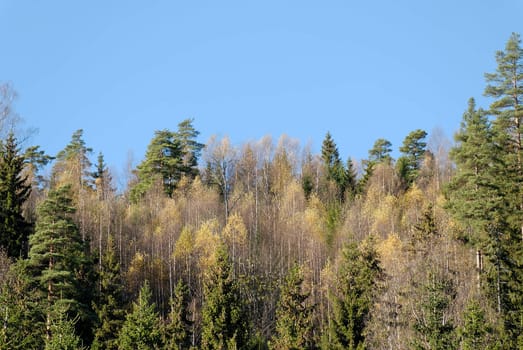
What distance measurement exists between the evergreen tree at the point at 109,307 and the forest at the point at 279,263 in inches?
4.0

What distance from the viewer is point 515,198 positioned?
47375 mm

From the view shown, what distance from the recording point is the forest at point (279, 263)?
4125cm

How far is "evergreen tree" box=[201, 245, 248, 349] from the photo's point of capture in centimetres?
4191

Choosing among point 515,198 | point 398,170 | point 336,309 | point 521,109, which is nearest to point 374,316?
point 336,309

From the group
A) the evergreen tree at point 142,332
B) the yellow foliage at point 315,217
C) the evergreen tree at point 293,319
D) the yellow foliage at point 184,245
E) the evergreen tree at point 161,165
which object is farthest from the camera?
the evergreen tree at point 161,165

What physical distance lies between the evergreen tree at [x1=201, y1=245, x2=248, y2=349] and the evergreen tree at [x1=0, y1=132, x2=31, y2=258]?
13.6m

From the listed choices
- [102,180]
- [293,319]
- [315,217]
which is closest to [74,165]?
[102,180]

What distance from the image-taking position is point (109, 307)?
46.7 m

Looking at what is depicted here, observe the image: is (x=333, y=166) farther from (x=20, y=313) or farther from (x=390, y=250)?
(x=20, y=313)

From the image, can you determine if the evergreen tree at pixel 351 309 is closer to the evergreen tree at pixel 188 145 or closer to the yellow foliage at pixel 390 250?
the yellow foliage at pixel 390 250

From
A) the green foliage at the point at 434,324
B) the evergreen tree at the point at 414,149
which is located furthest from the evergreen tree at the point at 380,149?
the green foliage at the point at 434,324

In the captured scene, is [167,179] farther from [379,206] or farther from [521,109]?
[521,109]

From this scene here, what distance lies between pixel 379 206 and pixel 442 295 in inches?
1436

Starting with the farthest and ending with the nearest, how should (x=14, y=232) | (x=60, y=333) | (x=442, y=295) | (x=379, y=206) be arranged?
(x=379, y=206) < (x=14, y=232) < (x=442, y=295) < (x=60, y=333)
